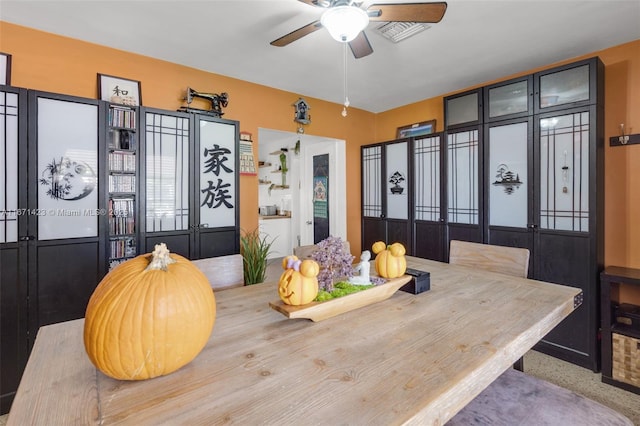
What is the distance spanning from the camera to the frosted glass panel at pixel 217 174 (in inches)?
108

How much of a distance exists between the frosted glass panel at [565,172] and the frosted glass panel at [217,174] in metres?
2.82

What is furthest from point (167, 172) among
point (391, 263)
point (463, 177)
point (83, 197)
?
point (463, 177)

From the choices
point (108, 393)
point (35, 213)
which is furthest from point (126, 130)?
point (108, 393)

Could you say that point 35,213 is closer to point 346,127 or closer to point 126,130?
point 126,130

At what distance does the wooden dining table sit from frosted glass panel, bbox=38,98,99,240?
1407 mm

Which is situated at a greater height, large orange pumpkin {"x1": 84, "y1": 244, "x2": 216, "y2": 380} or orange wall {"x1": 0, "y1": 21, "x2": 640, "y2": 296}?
orange wall {"x1": 0, "y1": 21, "x2": 640, "y2": 296}

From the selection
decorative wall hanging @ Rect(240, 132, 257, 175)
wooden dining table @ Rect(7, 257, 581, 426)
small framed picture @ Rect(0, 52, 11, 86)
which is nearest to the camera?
wooden dining table @ Rect(7, 257, 581, 426)

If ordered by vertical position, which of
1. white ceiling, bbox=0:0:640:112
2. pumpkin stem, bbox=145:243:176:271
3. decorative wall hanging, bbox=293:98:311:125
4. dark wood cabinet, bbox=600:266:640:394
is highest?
white ceiling, bbox=0:0:640:112

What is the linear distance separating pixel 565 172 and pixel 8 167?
4133mm

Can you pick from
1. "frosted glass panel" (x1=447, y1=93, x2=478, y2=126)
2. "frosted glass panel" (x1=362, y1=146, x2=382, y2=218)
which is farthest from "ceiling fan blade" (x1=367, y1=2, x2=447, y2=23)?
"frosted glass panel" (x1=362, y1=146, x2=382, y2=218)

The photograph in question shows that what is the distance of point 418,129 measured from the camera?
4.03 m

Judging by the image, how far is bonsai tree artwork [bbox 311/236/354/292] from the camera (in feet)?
4.03

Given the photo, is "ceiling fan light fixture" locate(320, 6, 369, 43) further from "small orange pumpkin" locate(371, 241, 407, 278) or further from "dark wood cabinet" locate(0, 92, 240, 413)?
"dark wood cabinet" locate(0, 92, 240, 413)

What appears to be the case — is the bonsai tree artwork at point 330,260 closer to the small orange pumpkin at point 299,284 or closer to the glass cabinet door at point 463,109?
the small orange pumpkin at point 299,284
